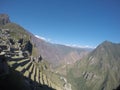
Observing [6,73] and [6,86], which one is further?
[6,73]

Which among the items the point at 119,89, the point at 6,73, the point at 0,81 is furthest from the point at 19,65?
the point at 119,89

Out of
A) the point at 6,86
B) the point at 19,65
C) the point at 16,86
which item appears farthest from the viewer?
the point at 19,65

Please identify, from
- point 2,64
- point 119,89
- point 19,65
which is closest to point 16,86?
point 2,64

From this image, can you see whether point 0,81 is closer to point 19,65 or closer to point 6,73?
point 6,73

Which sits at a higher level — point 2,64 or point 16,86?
point 2,64

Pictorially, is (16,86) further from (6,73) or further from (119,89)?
(119,89)

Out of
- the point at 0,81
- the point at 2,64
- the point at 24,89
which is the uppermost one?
the point at 2,64

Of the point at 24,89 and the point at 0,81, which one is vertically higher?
the point at 0,81

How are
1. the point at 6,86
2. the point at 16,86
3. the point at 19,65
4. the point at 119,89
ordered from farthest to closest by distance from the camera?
the point at 19,65, the point at 16,86, the point at 6,86, the point at 119,89

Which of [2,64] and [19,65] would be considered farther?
[19,65]
